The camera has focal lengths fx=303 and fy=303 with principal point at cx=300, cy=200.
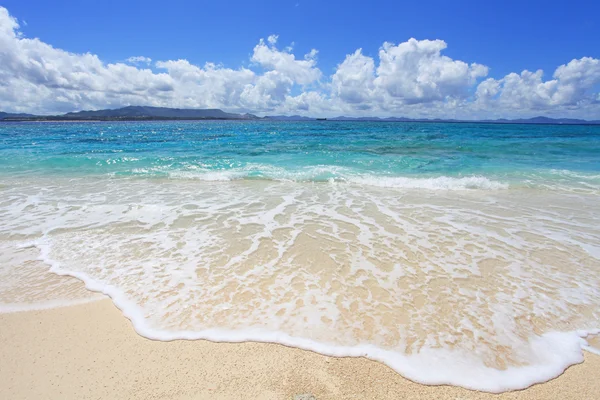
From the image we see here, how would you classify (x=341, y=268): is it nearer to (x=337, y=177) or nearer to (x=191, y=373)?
(x=191, y=373)

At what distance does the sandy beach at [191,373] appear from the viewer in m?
2.61

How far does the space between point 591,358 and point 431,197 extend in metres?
6.82

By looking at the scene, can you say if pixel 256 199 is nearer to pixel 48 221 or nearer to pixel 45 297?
pixel 48 221

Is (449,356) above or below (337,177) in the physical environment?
above

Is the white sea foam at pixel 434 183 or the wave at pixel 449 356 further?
the white sea foam at pixel 434 183

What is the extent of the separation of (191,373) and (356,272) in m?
2.67

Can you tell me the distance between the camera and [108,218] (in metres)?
7.07

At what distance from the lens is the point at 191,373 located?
9.18 ft

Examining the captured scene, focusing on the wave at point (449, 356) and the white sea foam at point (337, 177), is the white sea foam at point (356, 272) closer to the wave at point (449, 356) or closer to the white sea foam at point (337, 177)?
the wave at point (449, 356)

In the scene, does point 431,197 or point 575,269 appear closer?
point 575,269

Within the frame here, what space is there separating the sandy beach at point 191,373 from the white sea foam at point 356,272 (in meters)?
0.13

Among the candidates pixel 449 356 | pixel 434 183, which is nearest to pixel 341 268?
pixel 449 356

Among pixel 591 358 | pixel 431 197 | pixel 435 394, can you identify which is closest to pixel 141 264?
pixel 435 394

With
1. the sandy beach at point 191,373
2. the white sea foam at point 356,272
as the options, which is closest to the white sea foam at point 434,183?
the white sea foam at point 356,272
